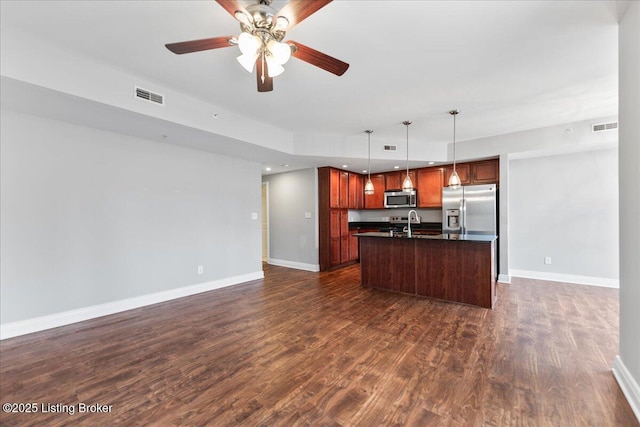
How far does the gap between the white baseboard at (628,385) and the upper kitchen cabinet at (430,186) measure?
14.0 feet

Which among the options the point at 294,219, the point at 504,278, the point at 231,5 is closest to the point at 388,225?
the point at 294,219

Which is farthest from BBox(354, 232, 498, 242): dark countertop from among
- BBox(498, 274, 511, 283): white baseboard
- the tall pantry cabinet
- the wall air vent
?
the wall air vent

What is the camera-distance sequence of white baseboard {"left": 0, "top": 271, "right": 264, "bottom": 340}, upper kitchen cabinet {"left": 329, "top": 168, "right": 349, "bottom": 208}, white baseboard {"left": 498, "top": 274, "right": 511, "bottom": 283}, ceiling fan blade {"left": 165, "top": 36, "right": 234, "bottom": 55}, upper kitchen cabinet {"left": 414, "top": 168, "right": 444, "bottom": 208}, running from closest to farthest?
ceiling fan blade {"left": 165, "top": 36, "right": 234, "bottom": 55} < white baseboard {"left": 0, "top": 271, "right": 264, "bottom": 340} < white baseboard {"left": 498, "top": 274, "right": 511, "bottom": 283} < upper kitchen cabinet {"left": 414, "top": 168, "right": 444, "bottom": 208} < upper kitchen cabinet {"left": 329, "top": 168, "right": 349, "bottom": 208}

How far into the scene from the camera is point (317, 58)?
1.96 meters

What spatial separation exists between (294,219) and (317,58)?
4883 mm

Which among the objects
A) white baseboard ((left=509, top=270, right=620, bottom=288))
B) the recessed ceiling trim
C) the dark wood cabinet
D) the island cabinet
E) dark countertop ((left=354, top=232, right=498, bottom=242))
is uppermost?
the recessed ceiling trim

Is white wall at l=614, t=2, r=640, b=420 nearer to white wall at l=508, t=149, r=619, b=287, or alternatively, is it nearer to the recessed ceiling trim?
white wall at l=508, t=149, r=619, b=287

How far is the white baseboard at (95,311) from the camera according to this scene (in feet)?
9.61

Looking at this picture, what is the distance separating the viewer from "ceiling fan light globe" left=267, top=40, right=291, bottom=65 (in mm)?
1726

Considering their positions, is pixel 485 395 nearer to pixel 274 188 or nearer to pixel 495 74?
pixel 495 74

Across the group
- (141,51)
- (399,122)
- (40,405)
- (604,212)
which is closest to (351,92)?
(399,122)

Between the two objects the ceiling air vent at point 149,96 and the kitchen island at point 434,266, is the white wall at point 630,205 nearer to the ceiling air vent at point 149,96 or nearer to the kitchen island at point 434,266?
the kitchen island at point 434,266

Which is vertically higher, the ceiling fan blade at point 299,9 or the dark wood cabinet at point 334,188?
the ceiling fan blade at point 299,9

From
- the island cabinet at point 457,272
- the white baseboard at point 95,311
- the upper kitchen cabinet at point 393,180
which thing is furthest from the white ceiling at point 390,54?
the white baseboard at point 95,311
